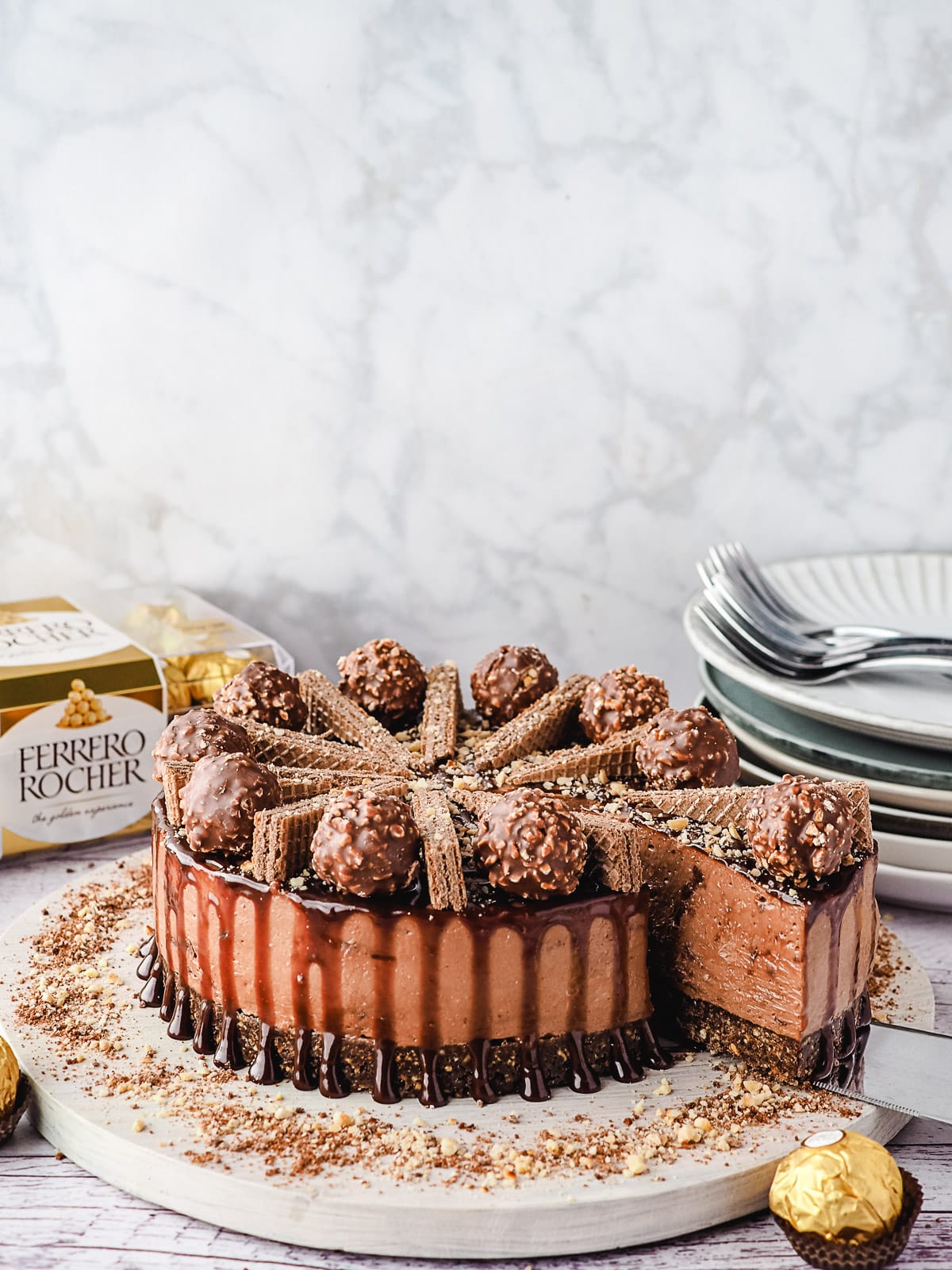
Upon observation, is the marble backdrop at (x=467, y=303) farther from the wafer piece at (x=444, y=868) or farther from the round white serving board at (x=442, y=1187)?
the round white serving board at (x=442, y=1187)

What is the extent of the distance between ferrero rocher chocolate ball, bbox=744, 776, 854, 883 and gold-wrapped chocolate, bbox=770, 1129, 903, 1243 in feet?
0.95

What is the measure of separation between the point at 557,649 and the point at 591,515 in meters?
0.27

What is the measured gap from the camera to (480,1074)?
4.63 ft

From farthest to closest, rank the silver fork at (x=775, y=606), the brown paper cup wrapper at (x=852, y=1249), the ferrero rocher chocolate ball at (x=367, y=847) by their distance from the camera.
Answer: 1. the silver fork at (x=775, y=606)
2. the ferrero rocher chocolate ball at (x=367, y=847)
3. the brown paper cup wrapper at (x=852, y=1249)

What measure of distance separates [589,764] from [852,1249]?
2.32 feet

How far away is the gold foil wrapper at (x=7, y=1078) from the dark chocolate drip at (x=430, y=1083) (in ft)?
1.39

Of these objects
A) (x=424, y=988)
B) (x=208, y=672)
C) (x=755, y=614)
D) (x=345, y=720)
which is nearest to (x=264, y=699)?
(x=345, y=720)

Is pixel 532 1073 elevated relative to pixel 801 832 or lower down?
lower down

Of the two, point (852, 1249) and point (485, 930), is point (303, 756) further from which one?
point (852, 1249)

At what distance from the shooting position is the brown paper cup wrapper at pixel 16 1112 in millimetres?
1340

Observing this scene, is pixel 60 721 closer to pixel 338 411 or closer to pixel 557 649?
pixel 338 411

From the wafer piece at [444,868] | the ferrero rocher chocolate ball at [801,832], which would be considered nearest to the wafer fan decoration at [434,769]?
the wafer piece at [444,868]

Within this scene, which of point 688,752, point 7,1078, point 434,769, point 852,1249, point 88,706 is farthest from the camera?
point 88,706

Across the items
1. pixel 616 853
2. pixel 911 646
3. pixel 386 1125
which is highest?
pixel 911 646
